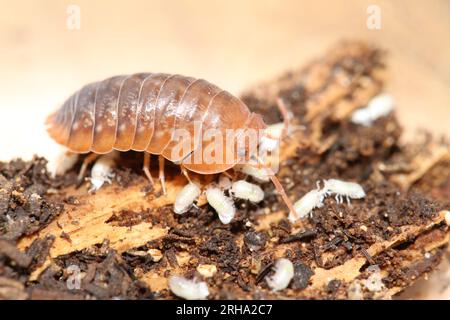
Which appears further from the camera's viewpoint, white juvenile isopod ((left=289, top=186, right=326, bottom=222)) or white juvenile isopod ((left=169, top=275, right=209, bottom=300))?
white juvenile isopod ((left=289, top=186, right=326, bottom=222))

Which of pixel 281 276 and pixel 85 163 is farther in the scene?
pixel 85 163

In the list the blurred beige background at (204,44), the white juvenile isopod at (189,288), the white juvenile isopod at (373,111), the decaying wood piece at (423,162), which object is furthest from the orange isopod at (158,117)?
the decaying wood piece at (423,162)

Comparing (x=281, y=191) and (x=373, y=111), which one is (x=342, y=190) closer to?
(x=281, y=191)

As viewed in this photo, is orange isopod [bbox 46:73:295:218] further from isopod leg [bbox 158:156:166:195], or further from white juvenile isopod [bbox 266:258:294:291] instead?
white juvenile isopod [bbox 266:258:294:291]

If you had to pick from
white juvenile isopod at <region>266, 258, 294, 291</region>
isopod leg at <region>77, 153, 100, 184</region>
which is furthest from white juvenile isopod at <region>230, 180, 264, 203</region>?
isopod leg at <region>77, 153, 100, 184</region>

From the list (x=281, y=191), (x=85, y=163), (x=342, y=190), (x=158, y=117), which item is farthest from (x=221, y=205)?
(x=85, y=163)

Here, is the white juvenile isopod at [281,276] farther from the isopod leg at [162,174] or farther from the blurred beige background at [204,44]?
the blurred beige background at [204,44]
